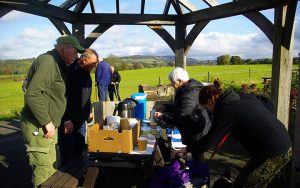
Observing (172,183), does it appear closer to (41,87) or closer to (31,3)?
(41,87)

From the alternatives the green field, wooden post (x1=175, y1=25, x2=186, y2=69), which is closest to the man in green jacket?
wooden post (x1=175, y1=25, x2=186, y2=69)

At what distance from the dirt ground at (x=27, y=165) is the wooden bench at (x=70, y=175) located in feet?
3.54

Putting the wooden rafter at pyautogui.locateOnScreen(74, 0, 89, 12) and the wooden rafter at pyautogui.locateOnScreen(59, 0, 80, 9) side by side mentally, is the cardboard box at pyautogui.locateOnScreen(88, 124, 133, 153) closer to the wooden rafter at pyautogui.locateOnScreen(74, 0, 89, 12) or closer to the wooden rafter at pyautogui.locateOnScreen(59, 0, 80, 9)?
the wooden rafter at pyautogui.locateOnScreen(59, 0, 80, 9)

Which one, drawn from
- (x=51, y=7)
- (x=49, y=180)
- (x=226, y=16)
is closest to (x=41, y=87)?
(x=49, y=180)

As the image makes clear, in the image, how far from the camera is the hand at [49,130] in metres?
3.18

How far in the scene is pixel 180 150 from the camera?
3.97 metres

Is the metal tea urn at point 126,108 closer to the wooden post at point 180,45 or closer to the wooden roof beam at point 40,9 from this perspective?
the wooden roof beam at point 40,9

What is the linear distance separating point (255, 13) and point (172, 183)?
3365 millimetres

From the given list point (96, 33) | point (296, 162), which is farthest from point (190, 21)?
point (296, 162)

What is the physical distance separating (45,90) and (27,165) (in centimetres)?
298

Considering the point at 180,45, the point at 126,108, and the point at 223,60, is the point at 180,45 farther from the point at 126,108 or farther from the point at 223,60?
the point at 223,60

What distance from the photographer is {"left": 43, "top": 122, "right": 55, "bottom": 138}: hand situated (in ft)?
10.4

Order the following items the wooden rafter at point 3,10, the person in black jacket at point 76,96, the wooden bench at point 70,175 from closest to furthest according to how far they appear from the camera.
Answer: the wooden bench at point 70,175 → the person in black jacket at point 76,96 → the wooden rafter at point 3,10

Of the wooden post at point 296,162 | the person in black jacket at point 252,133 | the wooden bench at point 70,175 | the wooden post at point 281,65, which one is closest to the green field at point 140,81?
the wooden post at point 281,65
